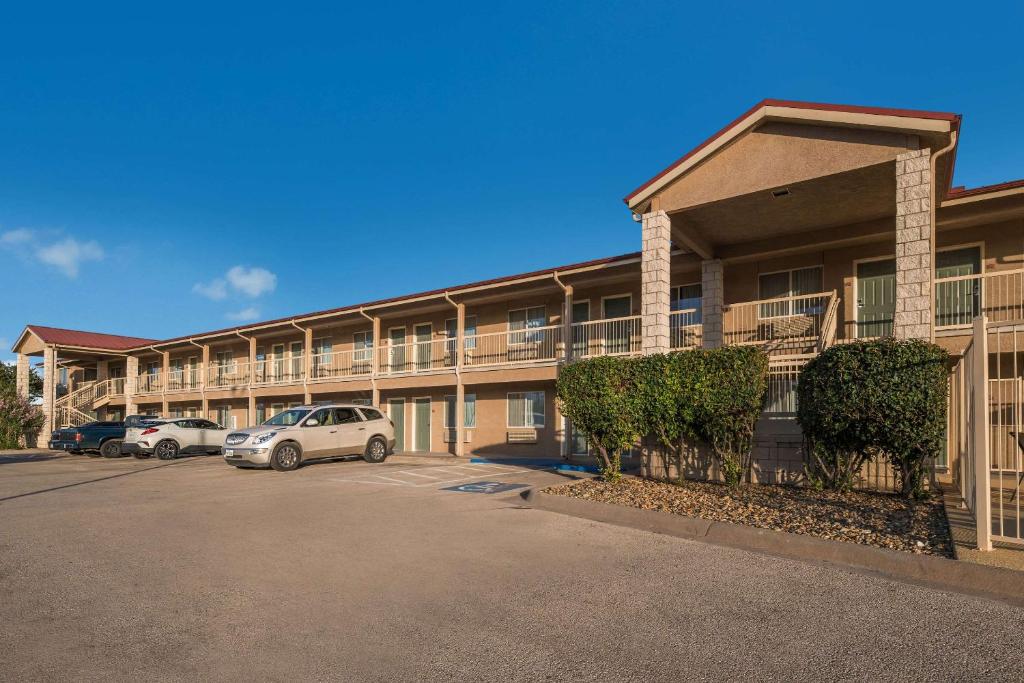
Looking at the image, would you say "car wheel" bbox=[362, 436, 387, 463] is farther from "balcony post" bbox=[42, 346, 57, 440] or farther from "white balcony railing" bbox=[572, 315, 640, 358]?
"balcony post" bbox=[42, 346, 57, 440]

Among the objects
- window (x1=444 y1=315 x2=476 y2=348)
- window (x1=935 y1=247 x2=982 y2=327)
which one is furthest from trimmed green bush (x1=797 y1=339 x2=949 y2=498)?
window (x1=444 y1=315 x2=476 y2=348)

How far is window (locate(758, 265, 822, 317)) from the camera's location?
1542cm

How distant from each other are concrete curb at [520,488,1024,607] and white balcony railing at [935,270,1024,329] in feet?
26.2

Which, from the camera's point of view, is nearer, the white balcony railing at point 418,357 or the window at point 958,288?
the window at point 958,288

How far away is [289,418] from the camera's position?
16.7m

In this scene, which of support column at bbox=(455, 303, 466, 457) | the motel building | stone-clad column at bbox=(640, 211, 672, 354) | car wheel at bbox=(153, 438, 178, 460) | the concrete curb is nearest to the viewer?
the concrete curb

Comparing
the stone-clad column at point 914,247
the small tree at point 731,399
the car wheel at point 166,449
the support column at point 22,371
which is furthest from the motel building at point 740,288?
the support column at point 22,371

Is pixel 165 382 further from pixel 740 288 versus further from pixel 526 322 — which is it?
pixel 740 288

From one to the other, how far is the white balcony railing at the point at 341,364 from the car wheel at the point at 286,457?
9.40 metres

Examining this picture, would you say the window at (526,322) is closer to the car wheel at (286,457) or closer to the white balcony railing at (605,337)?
the white balcony railing at (605,337)

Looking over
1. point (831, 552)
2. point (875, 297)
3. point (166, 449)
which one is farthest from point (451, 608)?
point (166, 449)

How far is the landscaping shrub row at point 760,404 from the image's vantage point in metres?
8.82

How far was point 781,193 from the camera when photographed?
1224 cm

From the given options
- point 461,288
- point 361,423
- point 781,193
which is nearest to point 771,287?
point 781,193
